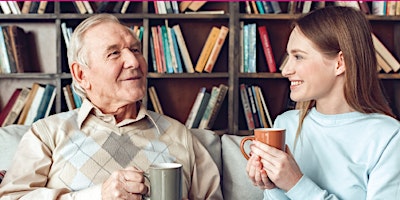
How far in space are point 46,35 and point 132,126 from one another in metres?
1.77

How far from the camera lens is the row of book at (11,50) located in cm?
307

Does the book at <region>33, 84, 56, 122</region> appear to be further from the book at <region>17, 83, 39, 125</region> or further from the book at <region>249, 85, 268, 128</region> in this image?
the book at <region>249, 85, 268, 128</region>

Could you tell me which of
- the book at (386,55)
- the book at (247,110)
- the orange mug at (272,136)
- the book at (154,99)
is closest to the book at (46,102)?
the book at (154,99)

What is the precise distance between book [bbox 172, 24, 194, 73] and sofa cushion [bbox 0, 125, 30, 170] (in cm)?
147

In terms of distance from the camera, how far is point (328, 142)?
1500mm

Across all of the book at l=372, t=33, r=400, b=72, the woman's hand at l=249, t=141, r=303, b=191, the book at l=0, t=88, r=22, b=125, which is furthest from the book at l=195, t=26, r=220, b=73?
the woman's hand at l=249, t=141, r=303, b=191

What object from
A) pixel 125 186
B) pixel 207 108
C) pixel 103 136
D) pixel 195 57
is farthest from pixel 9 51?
pixel 125 186

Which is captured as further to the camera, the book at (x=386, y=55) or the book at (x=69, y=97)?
the book at (x=386, y=55)

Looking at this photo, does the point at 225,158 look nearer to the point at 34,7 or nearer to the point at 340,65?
the point at 340,65

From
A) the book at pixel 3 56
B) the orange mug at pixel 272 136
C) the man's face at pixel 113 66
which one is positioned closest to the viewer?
the orange mug at pixel 272 136

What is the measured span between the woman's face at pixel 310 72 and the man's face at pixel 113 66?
1.68ft

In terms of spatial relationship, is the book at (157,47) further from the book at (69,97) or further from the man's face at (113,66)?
the man's face at (113,66)

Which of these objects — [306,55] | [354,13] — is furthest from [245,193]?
[354,13]

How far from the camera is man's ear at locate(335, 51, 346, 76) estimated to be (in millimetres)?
1466
